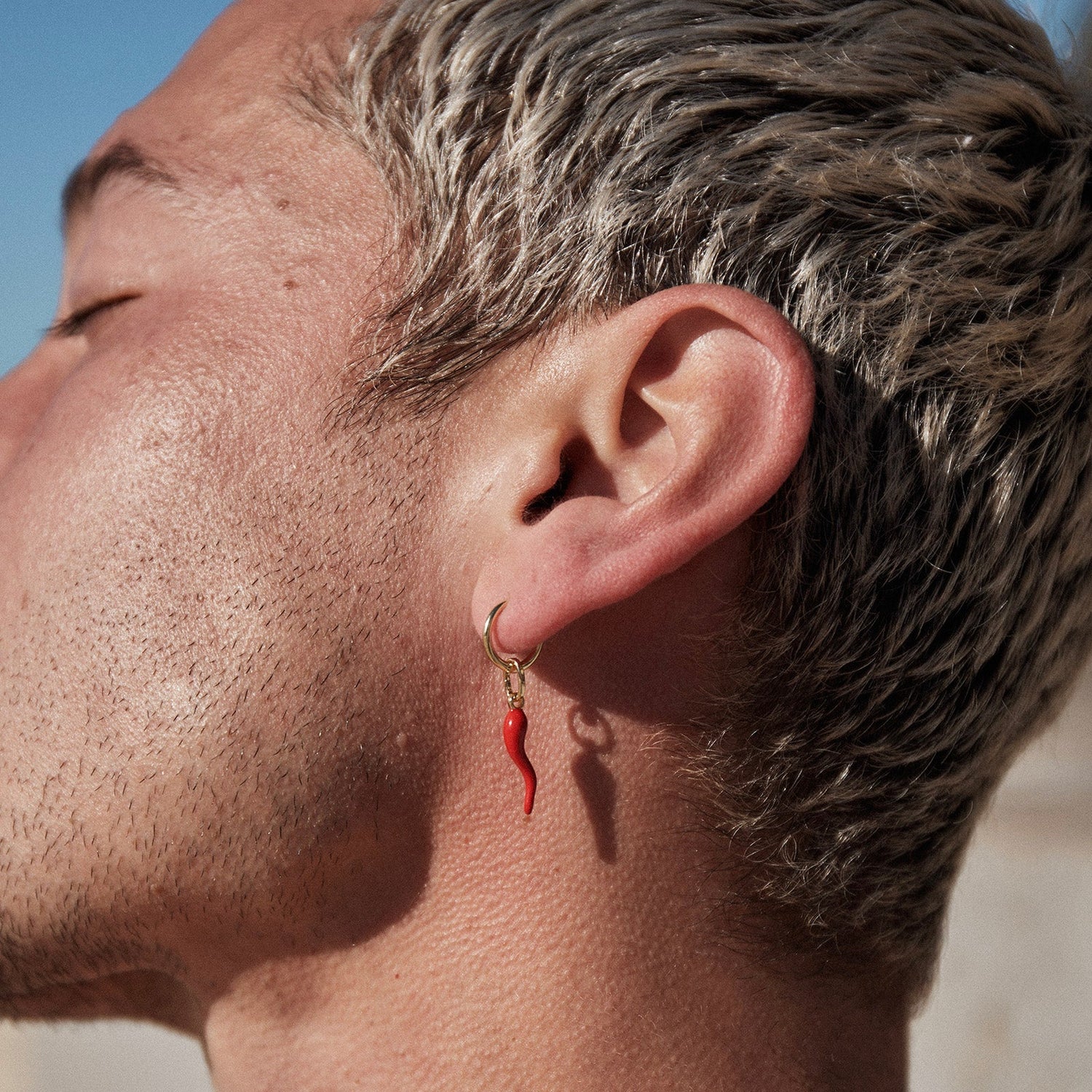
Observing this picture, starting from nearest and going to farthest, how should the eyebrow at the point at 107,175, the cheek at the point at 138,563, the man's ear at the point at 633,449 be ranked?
the man's ear at the point at 633,449
the cheek at the point at 138,563
the eyebrow at the point at 107,175

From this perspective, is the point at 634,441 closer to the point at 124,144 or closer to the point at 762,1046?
the point at 762,1046

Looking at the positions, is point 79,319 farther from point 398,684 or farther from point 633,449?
point 633,449

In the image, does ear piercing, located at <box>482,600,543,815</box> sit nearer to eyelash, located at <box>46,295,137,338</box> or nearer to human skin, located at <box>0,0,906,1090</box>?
human skin, located at <box>0,0,906,1090</box>

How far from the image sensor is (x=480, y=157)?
54.4 inches

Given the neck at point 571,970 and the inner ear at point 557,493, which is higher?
the inner ear at point 557,493

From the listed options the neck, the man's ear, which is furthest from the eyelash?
the neck

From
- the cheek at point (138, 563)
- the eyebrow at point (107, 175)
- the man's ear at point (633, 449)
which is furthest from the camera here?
the eyebrow at point (107, 175)

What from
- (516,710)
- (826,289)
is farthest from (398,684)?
(826,289)

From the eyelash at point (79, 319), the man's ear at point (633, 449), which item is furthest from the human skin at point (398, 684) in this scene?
the eyelash at point (79, 319)

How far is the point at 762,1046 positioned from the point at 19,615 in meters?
1.14

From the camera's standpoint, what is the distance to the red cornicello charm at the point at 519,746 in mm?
1193

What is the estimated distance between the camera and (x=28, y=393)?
64.2 inches

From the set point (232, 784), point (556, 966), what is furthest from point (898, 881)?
point (232, 784)

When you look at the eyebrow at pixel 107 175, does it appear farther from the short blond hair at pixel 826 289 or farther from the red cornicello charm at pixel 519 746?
the red cornicello charm at pixel 519 746
